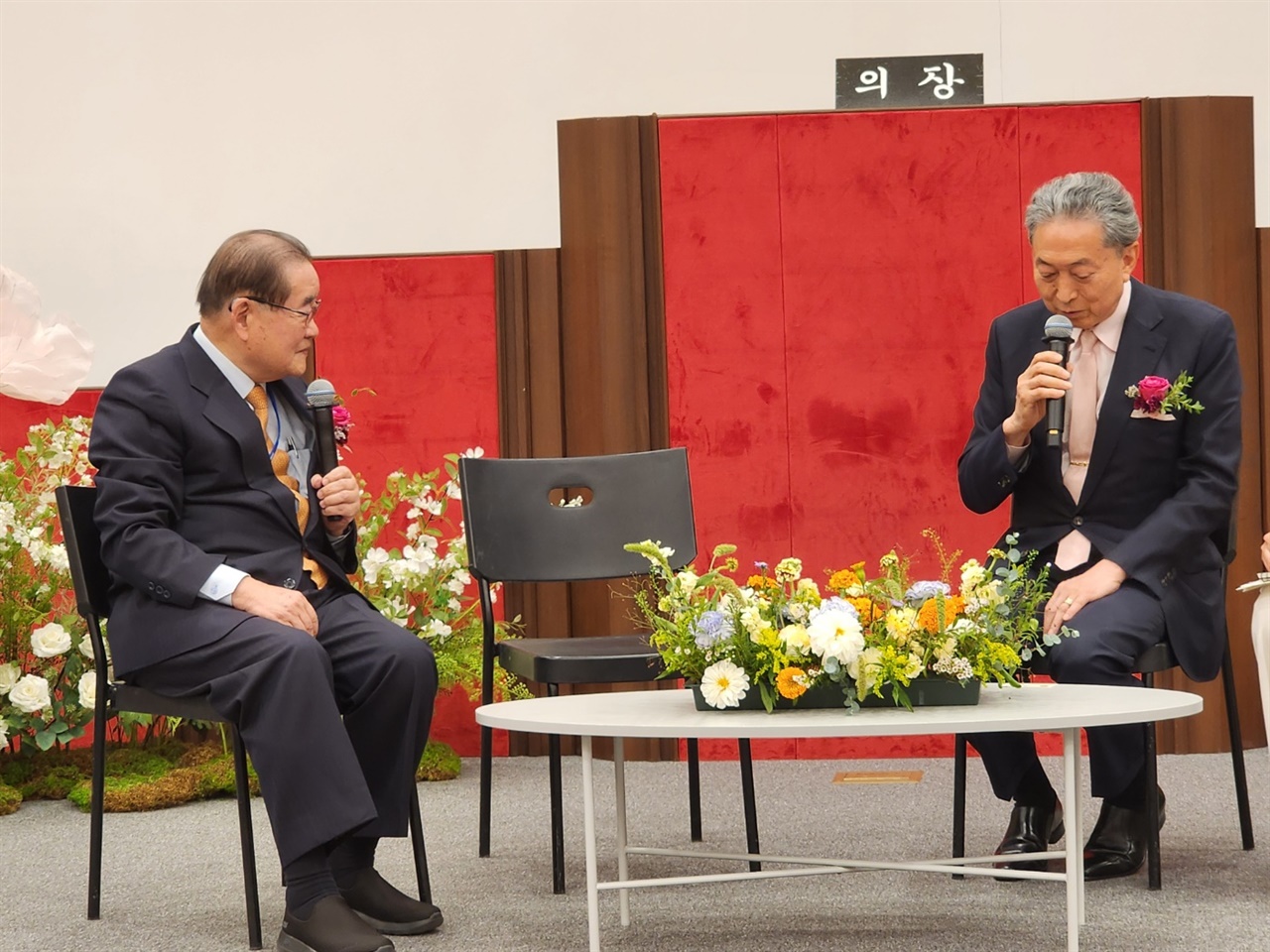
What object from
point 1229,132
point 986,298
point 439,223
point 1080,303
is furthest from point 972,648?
point 439,223

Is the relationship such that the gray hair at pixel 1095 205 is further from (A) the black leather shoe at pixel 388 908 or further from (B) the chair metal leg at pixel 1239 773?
(A) the black leather shoe at pixel 388 908

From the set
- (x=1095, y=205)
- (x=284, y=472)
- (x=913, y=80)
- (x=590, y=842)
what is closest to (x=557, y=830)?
(x=590, y=842)

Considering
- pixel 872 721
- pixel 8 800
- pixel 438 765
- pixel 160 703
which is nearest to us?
pixel 872 721

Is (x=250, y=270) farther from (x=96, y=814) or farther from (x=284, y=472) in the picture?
(x=96, y=814)

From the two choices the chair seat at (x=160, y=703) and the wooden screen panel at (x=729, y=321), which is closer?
the chair seat at (x=160, y=703)

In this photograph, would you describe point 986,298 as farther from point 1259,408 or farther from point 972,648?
point 972,648

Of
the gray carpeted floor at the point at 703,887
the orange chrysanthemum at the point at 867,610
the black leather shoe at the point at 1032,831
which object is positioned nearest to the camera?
the orange chrysanthemum at the point at 867,610

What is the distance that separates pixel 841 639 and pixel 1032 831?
39.5 inches

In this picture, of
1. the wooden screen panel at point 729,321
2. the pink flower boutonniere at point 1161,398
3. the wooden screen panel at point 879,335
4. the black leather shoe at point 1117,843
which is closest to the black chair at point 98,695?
the black leather shoe at point 1117,843

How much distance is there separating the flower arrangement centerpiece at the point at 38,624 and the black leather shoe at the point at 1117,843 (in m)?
2.46

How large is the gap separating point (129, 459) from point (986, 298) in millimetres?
2603

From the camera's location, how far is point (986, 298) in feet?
14.3

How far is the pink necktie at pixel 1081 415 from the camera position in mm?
3045

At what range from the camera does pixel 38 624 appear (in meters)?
4.10
